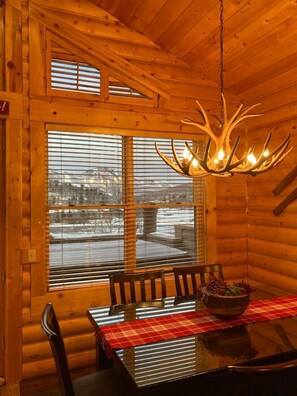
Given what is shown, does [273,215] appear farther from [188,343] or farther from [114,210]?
[188,343]

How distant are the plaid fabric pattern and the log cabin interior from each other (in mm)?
1114

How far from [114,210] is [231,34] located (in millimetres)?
1972

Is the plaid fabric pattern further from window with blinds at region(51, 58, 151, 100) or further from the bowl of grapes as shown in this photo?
window with blinds at region(51, 58, 151, 100)

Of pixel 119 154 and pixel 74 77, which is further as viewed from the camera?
pixel 119 154

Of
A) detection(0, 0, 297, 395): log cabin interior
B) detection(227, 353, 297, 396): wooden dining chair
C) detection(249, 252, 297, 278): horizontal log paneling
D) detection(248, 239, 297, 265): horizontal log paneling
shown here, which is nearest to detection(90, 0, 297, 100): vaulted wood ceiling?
detection(0, 0, 297, 395): log cabin interior

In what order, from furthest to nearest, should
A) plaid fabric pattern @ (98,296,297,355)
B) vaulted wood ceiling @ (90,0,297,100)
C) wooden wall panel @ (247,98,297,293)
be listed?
1. wooden wall panel @ (247,98,297,293)
2. vaulted wood ceiling @ (90,0,297,100)
3. plaid fabric pattern @ (98,296,297,355)

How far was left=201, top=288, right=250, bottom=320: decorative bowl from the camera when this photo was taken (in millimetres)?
2090

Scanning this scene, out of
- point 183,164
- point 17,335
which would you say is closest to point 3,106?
point 183,164

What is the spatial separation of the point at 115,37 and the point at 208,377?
10.2 ft

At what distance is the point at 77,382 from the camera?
6.55 ft

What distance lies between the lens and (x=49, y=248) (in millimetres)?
3086

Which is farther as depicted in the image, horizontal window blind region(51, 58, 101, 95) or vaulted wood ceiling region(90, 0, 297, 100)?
horizontal window blind region(51, 58, 101, 95)

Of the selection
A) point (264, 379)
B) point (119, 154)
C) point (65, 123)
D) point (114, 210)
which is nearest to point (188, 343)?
point (264, 379)

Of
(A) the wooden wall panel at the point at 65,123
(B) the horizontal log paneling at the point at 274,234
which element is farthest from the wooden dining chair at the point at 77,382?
(B) the horizontal log paneling at the point at 274,234
